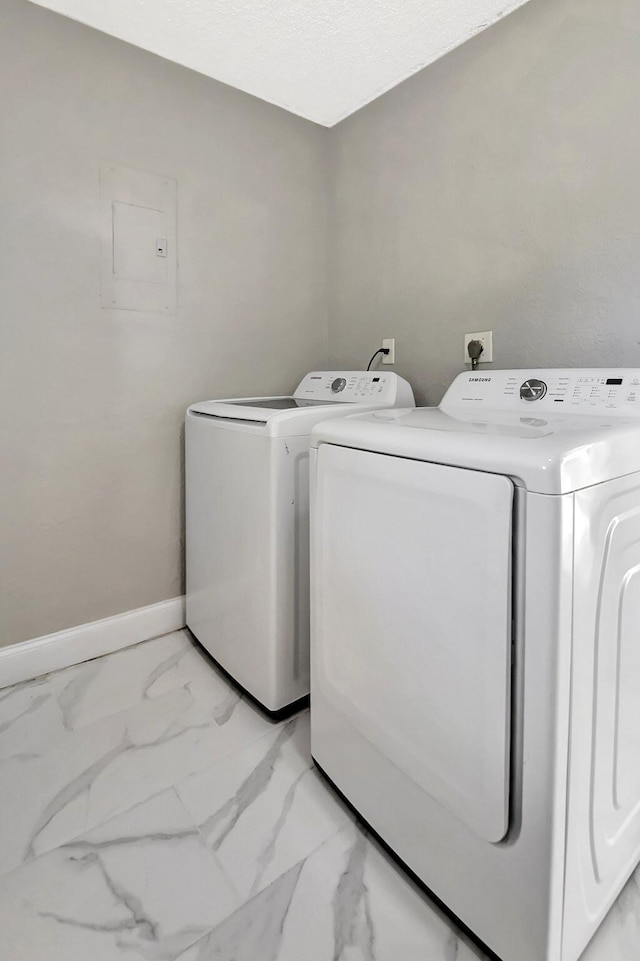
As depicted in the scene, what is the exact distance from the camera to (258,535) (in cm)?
135

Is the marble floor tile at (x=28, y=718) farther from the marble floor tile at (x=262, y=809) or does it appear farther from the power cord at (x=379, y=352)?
the power cord at (x=379, y=352)

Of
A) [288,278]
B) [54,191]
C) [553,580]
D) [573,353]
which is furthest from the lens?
[288,278]

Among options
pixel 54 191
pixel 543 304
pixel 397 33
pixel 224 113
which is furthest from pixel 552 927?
pixel 224 113

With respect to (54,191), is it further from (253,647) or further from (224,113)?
(253,647)

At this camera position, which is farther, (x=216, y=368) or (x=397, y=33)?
(x=216, y=368)

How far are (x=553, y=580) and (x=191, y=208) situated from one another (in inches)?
69.7

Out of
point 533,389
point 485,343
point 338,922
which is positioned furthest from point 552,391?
point 338,922

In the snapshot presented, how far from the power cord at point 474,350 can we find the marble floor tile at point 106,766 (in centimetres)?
130

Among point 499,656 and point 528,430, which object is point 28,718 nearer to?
point 499,656

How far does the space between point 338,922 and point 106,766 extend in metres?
0.68

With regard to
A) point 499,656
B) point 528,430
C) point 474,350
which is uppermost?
point 474,350

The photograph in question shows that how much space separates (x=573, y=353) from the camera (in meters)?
1.40

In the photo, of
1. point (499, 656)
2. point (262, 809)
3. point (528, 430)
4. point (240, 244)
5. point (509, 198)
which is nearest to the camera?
point (499, 656)

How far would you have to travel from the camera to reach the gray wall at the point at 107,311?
149cm
